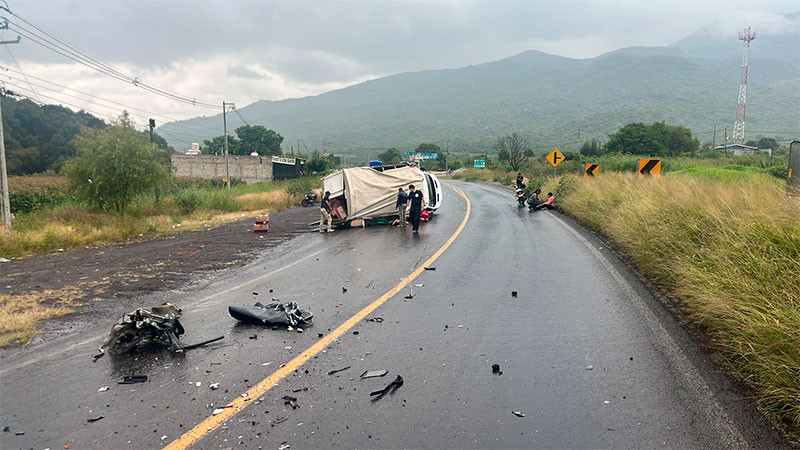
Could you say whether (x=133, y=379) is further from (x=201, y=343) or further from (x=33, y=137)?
(x=33, y=137)

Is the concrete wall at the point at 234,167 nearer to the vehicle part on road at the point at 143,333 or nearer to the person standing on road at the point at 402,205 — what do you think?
the person standing on road at the point at 402,205

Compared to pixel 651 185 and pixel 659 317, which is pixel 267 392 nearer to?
pixel 659 317

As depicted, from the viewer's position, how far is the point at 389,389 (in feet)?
14.4

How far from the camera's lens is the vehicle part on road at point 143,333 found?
5.43 metres

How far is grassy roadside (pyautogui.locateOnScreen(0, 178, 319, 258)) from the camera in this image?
13.7 meters

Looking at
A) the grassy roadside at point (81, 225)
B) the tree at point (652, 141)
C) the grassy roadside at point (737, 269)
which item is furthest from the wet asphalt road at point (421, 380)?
the tree at point (652, 141)

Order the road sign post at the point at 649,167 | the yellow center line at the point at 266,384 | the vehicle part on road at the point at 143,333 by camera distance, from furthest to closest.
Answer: the road sign post at the point at 649,167 < the vehicle part on road at the point at 143,333 < the yellow center line at the point at 266,384

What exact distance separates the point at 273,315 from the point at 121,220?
13483mm

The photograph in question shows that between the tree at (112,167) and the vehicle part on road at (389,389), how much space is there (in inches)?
669

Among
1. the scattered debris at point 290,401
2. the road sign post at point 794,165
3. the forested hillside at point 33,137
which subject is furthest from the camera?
the forested hillside at point 33,137

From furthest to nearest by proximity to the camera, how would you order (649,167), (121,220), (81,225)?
1. (649,167)
2. (121,220)
3. (81,225)

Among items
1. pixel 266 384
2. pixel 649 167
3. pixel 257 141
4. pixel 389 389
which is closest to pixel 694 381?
pixel 389 389

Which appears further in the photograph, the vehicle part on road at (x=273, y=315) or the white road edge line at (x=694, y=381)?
the vehicle part on road at (x=273, y=315)

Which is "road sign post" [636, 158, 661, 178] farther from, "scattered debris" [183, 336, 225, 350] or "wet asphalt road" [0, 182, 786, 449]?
"scattered debris" [183, 336, 225, 350]
